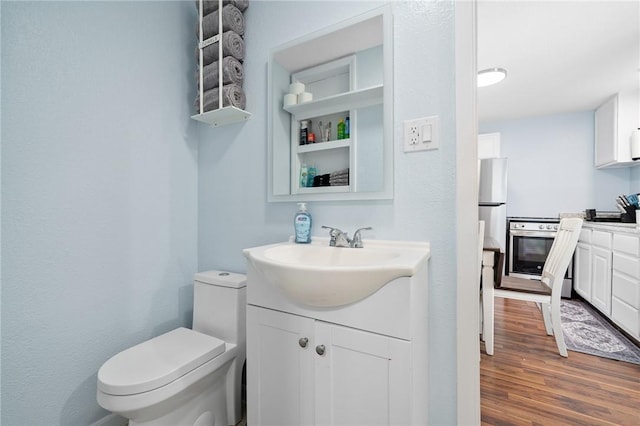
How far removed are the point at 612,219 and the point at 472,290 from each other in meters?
3.00

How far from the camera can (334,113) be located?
132 cm

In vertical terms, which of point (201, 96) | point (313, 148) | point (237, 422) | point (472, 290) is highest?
point (201, 96)

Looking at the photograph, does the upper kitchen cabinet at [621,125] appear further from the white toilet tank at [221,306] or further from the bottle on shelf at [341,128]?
the white toilet tank at [221,306]

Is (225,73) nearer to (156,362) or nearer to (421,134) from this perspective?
(421,134)

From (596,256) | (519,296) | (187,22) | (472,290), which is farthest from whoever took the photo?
(596,256)

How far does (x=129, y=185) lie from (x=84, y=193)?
18 centimetres

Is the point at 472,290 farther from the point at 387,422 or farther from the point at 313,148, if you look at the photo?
the point at 313,148

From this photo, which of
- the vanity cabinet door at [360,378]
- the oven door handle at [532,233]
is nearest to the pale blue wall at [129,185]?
the vanity cabinet door at [360,378]

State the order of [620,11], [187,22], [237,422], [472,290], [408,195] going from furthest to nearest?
[620,11] < [187,22] < [237,422] < [408,195] < [472,290]

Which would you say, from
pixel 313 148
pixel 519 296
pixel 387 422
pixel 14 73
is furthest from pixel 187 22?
pixel 519 296

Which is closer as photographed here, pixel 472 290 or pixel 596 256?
pixel 472 290

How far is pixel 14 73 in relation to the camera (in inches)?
39.1

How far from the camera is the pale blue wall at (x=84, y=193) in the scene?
3.28 feet

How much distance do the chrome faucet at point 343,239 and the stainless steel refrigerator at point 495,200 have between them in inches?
120
